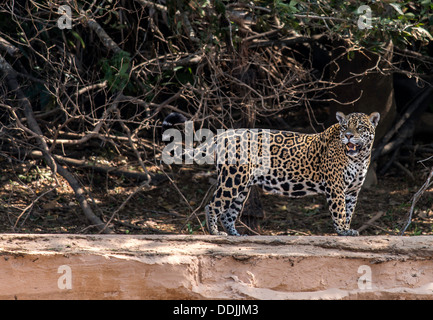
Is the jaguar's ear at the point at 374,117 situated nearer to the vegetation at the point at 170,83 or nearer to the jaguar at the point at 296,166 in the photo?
the jaguar at the point at 296,166

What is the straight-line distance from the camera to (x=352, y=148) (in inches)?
244

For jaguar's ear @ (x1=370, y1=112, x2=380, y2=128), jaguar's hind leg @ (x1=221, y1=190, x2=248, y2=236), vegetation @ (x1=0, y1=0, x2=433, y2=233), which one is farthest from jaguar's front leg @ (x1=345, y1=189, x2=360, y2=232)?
vegetation @ (x1=0, y1=0, x2=433, y2=233)

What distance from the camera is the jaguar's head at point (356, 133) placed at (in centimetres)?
616

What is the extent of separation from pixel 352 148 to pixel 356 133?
0.15 meters

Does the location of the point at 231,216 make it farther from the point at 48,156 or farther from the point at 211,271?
the point at 48,156

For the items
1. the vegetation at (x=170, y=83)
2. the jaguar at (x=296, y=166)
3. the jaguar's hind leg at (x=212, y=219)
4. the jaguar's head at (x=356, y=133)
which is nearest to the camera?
the jaguar's head at (x=356, y=133)

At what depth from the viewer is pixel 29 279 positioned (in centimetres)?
500

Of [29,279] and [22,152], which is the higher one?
[22,152]

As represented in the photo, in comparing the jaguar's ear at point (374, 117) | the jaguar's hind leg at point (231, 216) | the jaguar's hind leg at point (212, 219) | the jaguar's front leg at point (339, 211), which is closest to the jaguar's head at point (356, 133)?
the jaguar's ear at point (374, 117)

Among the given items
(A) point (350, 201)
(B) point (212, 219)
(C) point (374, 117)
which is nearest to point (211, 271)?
(B) point (212, 219)

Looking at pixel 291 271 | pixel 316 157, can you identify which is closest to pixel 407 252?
pixel 291 271

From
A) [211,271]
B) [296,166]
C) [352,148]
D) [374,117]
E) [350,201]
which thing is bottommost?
[211,271]

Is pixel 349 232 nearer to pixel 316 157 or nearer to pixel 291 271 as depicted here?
pixel 316 157

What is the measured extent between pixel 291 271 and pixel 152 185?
4849mm
